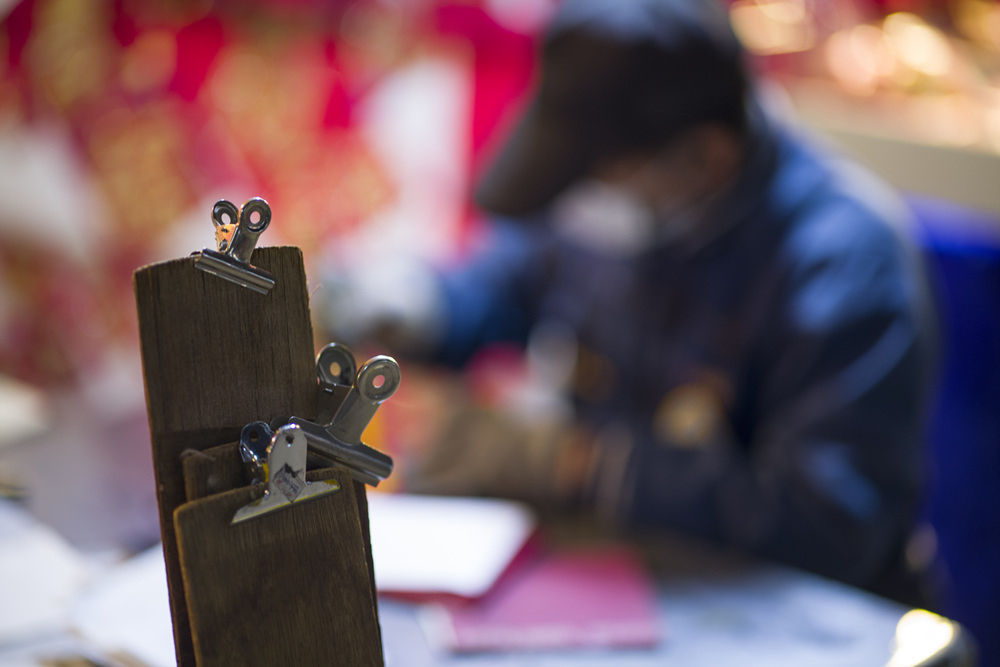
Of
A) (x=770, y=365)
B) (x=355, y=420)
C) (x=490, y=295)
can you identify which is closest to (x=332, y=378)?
(x=355, y=420)

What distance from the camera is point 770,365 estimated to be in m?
1.29

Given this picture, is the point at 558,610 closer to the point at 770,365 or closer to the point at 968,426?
the point at 770,365

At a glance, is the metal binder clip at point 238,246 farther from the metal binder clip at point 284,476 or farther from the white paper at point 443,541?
the white paper at point 443,541

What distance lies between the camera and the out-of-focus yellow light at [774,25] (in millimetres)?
1952

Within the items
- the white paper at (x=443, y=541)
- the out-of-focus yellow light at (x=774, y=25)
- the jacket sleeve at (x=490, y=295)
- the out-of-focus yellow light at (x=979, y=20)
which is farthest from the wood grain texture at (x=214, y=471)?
the out-of-focus yellow light at (x=979, y=20)

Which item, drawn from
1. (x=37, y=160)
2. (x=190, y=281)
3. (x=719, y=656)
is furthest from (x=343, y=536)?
(x=37, y=160)

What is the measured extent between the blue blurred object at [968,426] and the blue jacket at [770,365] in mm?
134

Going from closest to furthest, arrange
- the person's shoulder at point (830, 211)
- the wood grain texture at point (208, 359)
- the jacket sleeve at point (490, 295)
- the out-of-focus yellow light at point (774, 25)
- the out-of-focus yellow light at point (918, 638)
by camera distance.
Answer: the wood grain texture at point (208, 359), the out-of-focus yellow light at point (918, 638), the person's shoulder at point (830, 211), the jacket sleeve at point (490, 295), the out-of-focus yellow light at point (774, 25)

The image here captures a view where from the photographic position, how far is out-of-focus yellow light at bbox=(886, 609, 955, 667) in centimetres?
75

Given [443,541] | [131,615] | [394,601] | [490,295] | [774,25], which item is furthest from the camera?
[774,25]

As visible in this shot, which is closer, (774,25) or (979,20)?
(979,20)

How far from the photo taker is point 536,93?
1.29 metres

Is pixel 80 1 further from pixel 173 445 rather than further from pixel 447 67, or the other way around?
pixel 173 445

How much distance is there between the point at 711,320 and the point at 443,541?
690 mm
